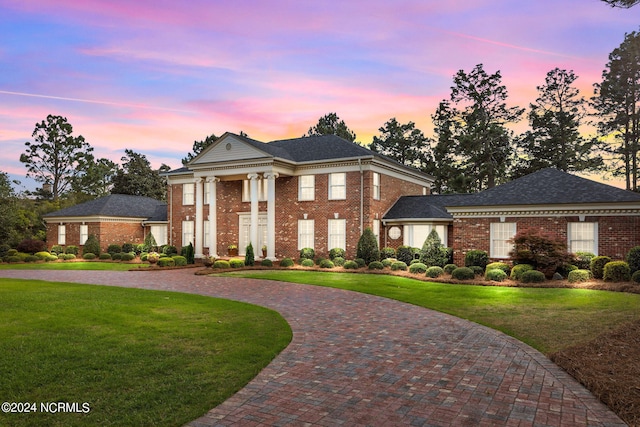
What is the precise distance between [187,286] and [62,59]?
11643 mm

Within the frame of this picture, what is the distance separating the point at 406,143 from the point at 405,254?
28048mm

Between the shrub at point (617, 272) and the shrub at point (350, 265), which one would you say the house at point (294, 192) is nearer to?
the shrub at point (350, 265)

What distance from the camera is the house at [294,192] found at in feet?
90.2

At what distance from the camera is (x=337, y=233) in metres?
28.0

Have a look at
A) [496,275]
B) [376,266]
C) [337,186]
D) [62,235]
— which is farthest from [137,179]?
[496,275]

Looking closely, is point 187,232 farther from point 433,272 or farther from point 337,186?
point 433,272

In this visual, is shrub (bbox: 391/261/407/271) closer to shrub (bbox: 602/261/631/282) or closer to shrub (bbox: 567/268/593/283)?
shrub (bbox: 567/268/593/283)

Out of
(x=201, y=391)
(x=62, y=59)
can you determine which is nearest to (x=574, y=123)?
(x=62, y=59)

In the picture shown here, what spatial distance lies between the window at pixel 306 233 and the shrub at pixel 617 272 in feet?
55.5

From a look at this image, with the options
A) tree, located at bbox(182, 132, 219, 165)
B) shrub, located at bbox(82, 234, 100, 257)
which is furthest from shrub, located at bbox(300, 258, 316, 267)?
tree, located at bbox(182, 132, 219, 165)

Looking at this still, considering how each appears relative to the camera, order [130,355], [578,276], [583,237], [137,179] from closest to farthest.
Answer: [130,355] < [578,276] < [583,237] < [137,179]

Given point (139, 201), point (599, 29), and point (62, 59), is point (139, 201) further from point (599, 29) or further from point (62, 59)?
point (599, 29)

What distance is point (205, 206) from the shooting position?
33625 mm

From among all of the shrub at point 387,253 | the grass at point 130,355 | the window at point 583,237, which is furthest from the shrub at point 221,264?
the window at point 583,237
